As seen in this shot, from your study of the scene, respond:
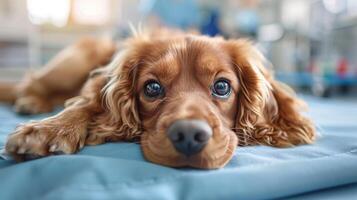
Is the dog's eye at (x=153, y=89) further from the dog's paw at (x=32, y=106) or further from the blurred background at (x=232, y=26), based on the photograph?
the blurred background at (x=232, y=26)

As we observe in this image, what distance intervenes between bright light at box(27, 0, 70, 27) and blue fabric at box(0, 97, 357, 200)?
5.21m

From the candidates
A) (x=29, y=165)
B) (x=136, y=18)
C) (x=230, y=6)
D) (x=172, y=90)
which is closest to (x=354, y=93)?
(x=230, y=6)

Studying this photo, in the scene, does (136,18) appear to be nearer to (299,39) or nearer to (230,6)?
(230,6)

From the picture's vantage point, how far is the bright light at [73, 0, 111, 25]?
20.1 feet

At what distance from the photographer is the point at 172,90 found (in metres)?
1.34

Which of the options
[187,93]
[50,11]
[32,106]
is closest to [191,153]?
[187,93]

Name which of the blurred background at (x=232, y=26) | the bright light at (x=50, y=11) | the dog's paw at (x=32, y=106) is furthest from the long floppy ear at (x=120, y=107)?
the bright light at (x=50, y=11)

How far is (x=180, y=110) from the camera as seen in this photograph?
1144 mm

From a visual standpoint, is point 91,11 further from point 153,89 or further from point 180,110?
point 180,110

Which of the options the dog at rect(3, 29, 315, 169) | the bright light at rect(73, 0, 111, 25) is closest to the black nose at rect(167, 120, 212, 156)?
the dog at rect(3, 29, 315, 169)

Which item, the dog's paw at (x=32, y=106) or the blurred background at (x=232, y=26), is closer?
the dog's paw at (x=32, y=106)

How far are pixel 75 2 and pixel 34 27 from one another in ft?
2.80

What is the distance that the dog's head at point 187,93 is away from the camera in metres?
1.08

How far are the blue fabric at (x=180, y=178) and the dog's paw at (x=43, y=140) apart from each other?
0.05 meters
